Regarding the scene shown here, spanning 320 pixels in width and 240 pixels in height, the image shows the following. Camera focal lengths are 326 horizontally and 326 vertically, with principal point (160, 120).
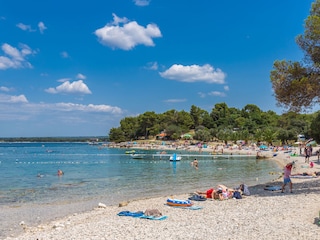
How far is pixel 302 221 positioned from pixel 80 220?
8.33 m

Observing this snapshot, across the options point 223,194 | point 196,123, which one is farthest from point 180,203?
point 196,123

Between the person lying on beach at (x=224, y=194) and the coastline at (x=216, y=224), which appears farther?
the person lying on beach at (x=224, y=194)

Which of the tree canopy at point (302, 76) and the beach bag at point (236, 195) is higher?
the tree canopy at point (302, 76)

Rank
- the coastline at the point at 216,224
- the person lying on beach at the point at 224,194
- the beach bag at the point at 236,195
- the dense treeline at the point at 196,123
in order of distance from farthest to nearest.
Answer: the dense treeline at the point at 196,123 < the person lying on beach at the point at 224,194 < the beach bag at the point at 236,195 < the coastline at the point at 216,224

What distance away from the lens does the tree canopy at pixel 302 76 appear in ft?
49.2

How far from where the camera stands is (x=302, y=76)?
51.3 feet

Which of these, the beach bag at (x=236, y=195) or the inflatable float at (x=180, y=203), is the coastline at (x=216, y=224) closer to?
the inflatable float at (x=180, y=203)

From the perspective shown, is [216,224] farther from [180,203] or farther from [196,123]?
[196,123]

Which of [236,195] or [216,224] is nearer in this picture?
[216,224]

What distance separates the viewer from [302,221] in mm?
10008

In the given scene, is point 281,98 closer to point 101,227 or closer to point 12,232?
point 101,227

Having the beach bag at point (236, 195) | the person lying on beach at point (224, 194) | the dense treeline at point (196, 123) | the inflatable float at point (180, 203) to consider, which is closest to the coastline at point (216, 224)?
the inflatable float at point (180, 203)

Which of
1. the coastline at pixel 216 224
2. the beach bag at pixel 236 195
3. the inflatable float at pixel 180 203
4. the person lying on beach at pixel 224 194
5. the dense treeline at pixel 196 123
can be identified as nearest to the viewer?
the coastline at pixel 216 224

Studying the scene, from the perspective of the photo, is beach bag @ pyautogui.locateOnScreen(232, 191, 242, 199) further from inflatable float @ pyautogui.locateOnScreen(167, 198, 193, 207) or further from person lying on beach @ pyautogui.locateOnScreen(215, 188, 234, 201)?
inflatable float @ pyautogui.locateOnScreen(167, 198, 193, 207)
